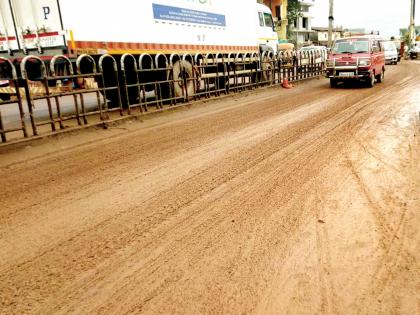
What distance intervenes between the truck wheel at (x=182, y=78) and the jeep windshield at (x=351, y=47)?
6206 millimetres

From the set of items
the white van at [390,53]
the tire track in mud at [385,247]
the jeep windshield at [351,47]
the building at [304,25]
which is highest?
the building at [304,25]

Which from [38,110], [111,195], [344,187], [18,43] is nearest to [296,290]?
[344,187]

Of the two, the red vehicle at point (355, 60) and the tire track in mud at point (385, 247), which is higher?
the red vehicle at point (355, 60)

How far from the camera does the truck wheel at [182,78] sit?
11.2 metres

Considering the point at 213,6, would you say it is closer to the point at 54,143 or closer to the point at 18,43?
the point at 18,43

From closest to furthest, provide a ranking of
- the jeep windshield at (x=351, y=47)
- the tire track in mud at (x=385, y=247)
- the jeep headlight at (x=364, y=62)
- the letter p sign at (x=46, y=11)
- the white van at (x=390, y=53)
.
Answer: the tire track in mud at (x=385, y=247)
the letter p sign at (x=46, y=11)
the jeep headlight at (x=364, y=62)
the jeep windshield at (x=351, y=47)
the white van at (x=390, y=53)

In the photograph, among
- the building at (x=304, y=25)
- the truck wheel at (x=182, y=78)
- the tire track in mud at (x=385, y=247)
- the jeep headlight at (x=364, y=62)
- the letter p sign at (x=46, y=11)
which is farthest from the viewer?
the building at (x=304, y=25)

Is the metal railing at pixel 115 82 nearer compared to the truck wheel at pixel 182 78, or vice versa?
the metal railing at pixel 115 82

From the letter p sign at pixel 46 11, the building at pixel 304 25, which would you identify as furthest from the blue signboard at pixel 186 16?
the building at pixel 304 25

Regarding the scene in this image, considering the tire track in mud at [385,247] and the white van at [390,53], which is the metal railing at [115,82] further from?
the white van at [390,53]

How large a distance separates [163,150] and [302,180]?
2530 mm

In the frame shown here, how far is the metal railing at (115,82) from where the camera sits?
24.1 ft

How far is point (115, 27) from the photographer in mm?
9852

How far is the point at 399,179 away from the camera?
4.43 m
